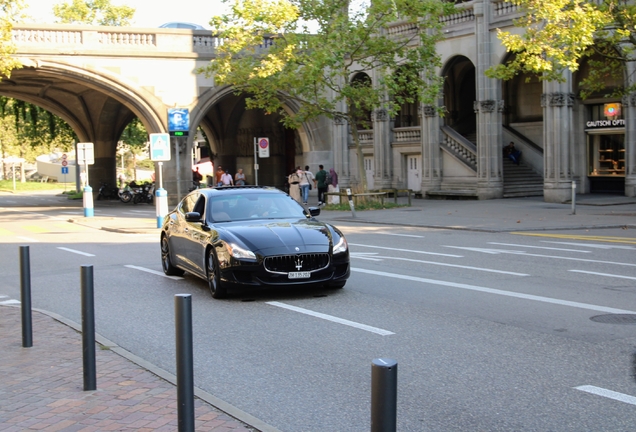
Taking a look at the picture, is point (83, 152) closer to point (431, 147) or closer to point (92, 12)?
point (431, 147)

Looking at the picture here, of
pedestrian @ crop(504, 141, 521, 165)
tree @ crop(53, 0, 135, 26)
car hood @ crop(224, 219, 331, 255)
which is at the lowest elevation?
car hood @ crop(224, 219, 331, 255)

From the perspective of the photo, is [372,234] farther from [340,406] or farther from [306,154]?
[306,154]

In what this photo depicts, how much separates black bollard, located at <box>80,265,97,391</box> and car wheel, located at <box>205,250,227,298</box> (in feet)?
13.7

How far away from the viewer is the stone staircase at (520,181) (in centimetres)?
3334

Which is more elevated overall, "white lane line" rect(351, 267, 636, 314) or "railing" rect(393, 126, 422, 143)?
"railing" rect(393, 126, 422, 143)

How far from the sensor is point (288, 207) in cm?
1220

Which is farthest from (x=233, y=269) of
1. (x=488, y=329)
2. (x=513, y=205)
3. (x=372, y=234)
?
(x=513, y=205)

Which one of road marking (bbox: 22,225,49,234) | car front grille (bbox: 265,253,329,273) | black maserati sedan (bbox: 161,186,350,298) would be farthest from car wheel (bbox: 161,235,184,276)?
road marking (bbox: 22,225,49,234)

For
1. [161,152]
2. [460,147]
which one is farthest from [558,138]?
[161,152]

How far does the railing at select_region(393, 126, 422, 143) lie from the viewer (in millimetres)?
36781

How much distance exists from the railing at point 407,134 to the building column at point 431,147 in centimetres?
96

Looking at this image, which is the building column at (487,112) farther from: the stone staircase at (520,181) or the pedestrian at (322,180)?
the pedestrian at (322,180)

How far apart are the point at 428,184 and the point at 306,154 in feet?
26.2

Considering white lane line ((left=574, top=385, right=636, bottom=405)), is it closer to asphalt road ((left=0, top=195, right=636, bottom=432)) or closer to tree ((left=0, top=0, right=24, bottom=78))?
asphalt road ((left=0, top=195, right=636, bottom=432))
